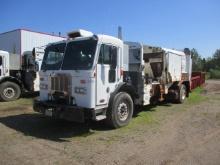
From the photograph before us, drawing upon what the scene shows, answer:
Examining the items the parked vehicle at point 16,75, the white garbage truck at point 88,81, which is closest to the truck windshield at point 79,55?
the white garbage truck at point 88,81

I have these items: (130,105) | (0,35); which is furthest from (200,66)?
(130,105)

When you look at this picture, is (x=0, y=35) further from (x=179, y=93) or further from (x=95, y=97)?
(x=95, y=97)

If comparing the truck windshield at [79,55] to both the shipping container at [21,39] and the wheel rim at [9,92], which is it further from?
the shipping container at [21,39]

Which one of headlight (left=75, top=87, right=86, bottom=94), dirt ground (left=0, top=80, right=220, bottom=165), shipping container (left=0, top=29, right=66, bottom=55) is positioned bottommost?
dirt ground (left=0, top=80, right=220, bottom=165)

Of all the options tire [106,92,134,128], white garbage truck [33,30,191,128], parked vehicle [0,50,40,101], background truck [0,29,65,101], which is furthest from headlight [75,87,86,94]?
parked vehicle [0,50,40,101]

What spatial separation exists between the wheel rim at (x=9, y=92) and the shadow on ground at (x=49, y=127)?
4.32m

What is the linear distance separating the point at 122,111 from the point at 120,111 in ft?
0.36

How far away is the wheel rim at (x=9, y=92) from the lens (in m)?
13.2

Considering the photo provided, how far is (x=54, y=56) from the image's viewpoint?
7.88 metres

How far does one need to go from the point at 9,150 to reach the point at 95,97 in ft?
7.84

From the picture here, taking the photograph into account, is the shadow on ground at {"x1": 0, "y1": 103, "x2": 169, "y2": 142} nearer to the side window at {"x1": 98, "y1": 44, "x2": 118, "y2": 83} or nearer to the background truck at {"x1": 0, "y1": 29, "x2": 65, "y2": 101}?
the side window at {"x1": 98, "y1": 44, "x2": 118, "y2": 83}

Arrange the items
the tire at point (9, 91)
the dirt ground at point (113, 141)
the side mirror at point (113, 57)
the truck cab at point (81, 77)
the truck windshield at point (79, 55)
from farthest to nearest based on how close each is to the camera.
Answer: the tire at point (9, 91)
the side mirror at point (113, 57)
the truck windshield at point (79, 55)
the truck cab at point (81, 77)
the dirt ground at point (113, 141)

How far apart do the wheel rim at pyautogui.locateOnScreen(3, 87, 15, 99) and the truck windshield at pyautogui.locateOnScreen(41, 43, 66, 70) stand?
240 inches

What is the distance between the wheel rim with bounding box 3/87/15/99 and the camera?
1325 cm
